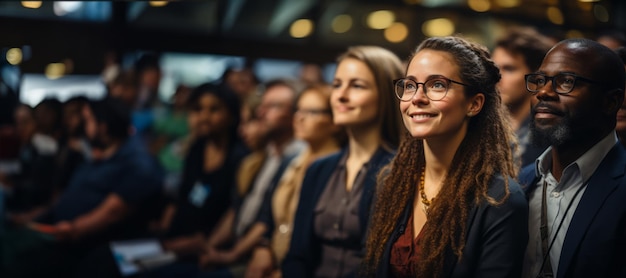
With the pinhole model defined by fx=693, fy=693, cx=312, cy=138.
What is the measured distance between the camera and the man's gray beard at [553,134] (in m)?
1.90

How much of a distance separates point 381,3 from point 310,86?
1.81 m

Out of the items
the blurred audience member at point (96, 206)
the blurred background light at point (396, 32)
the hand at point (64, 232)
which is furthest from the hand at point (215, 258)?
the blurred background light at point (396, 32)

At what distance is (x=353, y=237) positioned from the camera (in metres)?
2.78

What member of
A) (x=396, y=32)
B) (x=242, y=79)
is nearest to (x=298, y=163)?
(x=396, y=32)

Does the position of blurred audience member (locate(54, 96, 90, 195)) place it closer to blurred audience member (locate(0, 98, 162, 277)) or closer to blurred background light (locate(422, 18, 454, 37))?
blurred audience member (locate(0, 98, 162, 277))

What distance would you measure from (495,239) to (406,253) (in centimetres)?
28

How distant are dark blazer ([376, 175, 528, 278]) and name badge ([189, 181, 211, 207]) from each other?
119 inches

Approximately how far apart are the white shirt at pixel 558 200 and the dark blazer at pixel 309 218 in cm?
84

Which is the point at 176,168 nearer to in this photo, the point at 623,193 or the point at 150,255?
the point at 150,255

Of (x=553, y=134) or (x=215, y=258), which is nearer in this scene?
(x=553, y=134)

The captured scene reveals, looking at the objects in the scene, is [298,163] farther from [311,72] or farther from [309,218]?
[311,72]

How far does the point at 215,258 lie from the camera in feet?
14.9

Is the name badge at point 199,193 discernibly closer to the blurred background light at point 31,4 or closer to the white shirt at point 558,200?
the blurred background light at point 31,4

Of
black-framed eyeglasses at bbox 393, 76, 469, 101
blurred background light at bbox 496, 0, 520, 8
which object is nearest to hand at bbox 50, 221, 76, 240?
black-framed eyeglasses at bbox 393, 76, 469, 101
